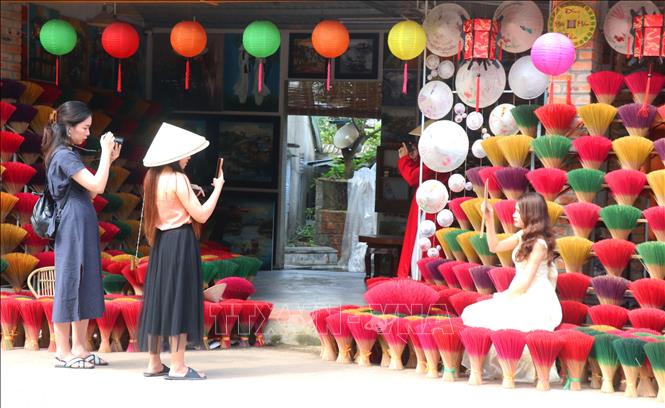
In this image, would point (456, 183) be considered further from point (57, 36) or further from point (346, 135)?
point (346, 135)

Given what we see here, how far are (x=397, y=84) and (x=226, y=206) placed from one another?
9.65 feet

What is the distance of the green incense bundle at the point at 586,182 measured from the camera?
298 inches

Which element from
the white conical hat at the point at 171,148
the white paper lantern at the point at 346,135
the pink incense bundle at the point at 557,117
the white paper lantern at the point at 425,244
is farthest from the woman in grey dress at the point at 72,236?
the white paper lantern at the point at 346,135

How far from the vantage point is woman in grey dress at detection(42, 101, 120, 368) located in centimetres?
686

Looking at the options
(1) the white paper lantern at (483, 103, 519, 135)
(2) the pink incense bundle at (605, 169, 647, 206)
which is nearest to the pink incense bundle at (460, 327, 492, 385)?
(2) the pink incense bundle at (605, 169, 647, 206)

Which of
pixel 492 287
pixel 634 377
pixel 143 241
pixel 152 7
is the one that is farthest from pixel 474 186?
pixel 152 7

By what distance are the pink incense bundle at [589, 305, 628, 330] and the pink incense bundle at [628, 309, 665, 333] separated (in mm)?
103

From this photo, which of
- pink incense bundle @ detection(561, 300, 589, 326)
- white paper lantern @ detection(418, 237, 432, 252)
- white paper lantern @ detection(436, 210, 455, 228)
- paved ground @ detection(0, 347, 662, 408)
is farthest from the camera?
white paper lantern @ detection(418, 237, 432, 252)

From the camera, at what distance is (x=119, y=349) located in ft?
25.6

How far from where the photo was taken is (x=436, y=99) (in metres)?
9.01

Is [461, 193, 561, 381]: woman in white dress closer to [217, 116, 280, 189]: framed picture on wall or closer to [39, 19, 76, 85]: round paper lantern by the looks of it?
[39, 19, 76, 85]: round paper lantern

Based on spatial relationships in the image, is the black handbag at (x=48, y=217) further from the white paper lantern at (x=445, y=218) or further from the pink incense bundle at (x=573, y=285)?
the pink incense bundle at (x=573, y=285)

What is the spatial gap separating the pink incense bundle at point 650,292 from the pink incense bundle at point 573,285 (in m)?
0.36

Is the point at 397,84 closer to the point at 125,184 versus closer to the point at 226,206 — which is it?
the point at 226,206
